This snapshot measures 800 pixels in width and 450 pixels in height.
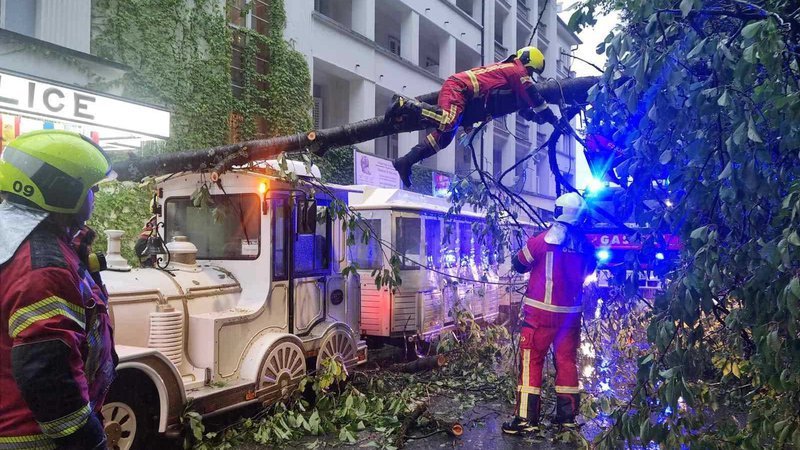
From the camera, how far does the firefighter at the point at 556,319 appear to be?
17.8 feet

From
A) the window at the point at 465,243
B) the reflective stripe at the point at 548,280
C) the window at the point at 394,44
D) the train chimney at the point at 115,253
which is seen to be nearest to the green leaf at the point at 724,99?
the reflective stripe at the point at 548,280

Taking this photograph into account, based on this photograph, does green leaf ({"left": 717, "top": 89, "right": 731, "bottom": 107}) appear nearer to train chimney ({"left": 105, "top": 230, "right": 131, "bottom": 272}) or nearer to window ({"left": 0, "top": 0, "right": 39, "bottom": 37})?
train chimney ({"left": 105, "top": 230, "right": 131, "bottom": 272})

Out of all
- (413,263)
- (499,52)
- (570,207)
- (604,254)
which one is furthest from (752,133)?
(499,52)

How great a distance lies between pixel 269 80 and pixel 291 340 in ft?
29.2

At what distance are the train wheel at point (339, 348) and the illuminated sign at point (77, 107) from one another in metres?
4.35

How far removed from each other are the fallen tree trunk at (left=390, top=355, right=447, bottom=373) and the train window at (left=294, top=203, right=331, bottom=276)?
2.47 m

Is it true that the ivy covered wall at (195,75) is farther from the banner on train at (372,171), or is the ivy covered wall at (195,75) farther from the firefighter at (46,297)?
the firefighter at (46,297)

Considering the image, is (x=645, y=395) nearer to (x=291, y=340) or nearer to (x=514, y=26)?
(x=291, y=340)

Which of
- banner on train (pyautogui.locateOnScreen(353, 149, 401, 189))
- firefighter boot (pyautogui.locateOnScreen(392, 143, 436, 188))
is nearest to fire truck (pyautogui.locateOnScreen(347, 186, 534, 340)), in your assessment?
firefighter boot (pyautogui.locateOnScreen(392, 143, 436, 188))

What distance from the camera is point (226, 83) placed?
12.3 m

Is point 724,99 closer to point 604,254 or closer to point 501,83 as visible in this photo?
point 604,254

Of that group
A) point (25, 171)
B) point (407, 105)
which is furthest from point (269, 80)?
point (25, 171)

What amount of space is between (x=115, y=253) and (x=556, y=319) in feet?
13.4

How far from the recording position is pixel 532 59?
4.77 meters
